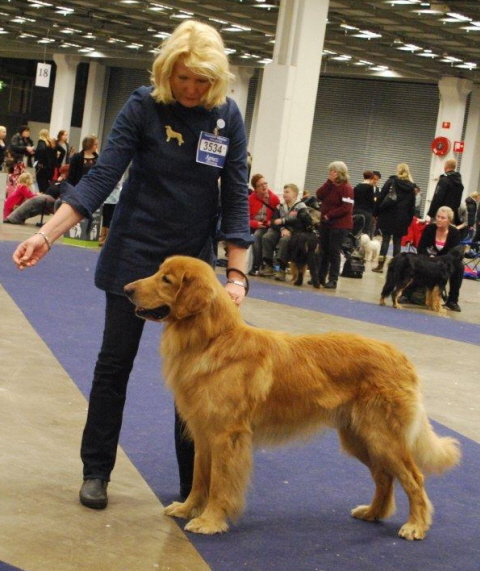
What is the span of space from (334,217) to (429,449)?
377 inches

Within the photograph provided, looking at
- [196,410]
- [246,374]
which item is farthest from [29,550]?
[246,374]

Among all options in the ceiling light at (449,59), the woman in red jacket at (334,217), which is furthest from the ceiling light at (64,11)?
the woman in red jacket at (334,217)

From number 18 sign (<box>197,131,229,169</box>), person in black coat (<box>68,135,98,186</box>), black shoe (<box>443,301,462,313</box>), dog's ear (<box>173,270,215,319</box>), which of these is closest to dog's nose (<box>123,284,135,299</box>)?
dog's ear (<box>173,270,215,319</box>)

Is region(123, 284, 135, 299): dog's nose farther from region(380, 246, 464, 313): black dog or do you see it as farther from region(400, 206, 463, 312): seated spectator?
region(400, 206, 463, 312): seated spectator

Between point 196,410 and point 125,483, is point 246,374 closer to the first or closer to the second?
point 196,410

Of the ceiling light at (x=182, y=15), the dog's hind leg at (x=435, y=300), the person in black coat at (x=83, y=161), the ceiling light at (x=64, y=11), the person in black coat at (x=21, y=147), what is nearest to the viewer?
the dog's hind leg at (x=435, y=300)

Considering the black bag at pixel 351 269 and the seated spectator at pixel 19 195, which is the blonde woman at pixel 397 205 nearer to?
the black bag at pixel 351 269

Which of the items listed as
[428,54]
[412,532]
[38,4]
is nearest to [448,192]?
[428,54]

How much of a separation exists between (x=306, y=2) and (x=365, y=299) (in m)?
4.79

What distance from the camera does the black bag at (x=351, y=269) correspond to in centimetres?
1528

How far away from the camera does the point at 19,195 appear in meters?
17.3

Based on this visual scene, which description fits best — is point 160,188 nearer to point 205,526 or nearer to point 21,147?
point 205,526

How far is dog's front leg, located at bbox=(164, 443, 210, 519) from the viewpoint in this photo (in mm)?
3590

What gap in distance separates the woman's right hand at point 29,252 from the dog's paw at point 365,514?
170 centimetres
